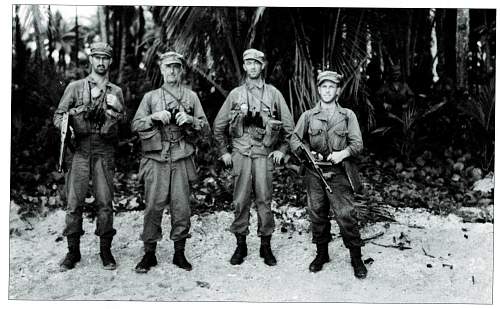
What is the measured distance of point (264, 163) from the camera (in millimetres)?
4449

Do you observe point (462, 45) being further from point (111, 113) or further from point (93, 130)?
point (93, 130)

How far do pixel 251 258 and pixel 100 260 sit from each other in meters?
1.40

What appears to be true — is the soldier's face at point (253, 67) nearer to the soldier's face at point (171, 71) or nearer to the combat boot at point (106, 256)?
the soldier's face at point (171, 71)

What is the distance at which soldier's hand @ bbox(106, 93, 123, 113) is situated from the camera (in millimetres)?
4227

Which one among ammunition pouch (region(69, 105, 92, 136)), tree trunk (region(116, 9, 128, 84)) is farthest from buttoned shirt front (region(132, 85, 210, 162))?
tree trunk (region(116, 9, 128, 84))

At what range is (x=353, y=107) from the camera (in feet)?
23.1

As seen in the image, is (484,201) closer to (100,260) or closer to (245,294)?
(245,294)

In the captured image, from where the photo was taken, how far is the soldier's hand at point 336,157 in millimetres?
4172

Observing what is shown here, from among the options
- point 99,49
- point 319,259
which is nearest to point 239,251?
point 319,259

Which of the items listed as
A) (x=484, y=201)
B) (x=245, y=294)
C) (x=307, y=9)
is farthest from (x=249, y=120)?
(x=484, y=201)

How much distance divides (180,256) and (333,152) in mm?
1642

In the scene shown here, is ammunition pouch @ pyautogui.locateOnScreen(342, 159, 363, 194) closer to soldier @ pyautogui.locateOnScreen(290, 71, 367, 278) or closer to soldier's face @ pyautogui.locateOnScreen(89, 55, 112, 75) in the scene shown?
soldier @ pyautogui.locateOnScreen(290, 71, 367, 278)

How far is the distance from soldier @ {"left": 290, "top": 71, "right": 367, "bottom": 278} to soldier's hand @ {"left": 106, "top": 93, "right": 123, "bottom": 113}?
4.98ft

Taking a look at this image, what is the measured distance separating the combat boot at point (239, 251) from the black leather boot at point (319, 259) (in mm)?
629
